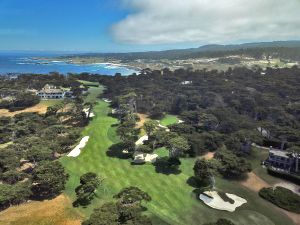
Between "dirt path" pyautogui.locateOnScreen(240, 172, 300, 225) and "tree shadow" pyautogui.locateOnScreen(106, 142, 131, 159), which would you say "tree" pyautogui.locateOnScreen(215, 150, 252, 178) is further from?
"tree shadow" pyautogui.locateOnScreen(106, 142, 131, 159)

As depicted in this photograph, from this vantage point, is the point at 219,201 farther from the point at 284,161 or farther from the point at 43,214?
the point at 43,214

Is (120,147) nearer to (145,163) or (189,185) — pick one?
(145,163)

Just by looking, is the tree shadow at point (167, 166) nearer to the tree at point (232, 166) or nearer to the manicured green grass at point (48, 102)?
the tree at point (232, 166)

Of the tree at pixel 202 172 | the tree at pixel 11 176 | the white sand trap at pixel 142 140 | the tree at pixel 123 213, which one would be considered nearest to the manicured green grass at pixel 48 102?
the white sand trap at pixel 142 140

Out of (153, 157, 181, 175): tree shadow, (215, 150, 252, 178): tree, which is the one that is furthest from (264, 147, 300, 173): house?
(153, 157, 181, 175): tree shadow

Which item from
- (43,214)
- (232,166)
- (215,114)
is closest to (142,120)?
(215,114)
